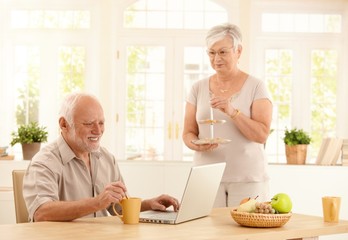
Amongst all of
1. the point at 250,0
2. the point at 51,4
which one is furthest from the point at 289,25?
the point at 51,4

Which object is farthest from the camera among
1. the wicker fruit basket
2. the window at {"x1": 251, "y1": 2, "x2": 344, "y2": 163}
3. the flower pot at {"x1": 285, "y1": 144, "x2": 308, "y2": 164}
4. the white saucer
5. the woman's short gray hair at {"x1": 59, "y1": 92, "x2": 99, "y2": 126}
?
the window at {"x1": 251, "y1": 2, "x2": 344, "y2": 163}

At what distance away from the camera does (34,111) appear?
798 centimetres

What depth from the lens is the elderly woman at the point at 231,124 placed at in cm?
359

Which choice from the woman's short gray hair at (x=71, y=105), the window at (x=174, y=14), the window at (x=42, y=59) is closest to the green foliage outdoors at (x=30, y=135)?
the window at (x=42, y=59)

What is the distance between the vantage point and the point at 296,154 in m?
6.36

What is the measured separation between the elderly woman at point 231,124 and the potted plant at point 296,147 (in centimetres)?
269

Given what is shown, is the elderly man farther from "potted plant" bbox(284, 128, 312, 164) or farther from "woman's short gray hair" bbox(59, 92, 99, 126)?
→ "potted plant" bbox(284, 128, 312, 164)

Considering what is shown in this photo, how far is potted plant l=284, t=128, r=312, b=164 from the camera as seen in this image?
6.35m

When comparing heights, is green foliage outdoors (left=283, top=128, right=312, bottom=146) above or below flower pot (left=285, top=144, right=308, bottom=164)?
above

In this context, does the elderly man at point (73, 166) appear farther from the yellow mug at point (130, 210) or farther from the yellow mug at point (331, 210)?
the yellow mug at point (331, 210)

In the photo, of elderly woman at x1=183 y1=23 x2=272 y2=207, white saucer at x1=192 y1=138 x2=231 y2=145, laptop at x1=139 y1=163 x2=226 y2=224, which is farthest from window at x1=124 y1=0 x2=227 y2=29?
laptop at x1=139 y1=163 x2=226 y2=224

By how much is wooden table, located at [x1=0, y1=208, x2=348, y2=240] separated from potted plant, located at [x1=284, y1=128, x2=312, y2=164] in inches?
137

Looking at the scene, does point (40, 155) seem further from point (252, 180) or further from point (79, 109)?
point (252, 180)

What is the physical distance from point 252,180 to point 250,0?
14.6ft
